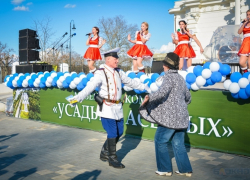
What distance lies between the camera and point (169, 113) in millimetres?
4375

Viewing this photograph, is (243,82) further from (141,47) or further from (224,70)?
(141,47)

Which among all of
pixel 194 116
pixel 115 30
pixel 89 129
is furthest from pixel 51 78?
pixel 115 30

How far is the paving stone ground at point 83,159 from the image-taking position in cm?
467

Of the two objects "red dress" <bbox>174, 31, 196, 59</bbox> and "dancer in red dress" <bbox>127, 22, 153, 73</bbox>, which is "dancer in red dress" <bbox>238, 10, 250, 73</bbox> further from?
"dancer in red dress" <bbox>127, 22, 153, 73</bbox>

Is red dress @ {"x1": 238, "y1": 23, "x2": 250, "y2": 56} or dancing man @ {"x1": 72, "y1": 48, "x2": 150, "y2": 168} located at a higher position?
red dress @ {"x1": 238, "y1": 23, "x2": 250, "y2": 56}

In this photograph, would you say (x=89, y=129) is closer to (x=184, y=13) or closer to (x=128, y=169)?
(x=128, y=169)

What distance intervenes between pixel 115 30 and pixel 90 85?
30011mm

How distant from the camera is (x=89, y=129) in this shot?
328 inches

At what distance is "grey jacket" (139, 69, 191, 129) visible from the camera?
4324mm

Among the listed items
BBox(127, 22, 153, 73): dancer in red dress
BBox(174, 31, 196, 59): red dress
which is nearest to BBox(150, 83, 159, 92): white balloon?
BBox(127, 22, 153, 73): dancer in red dress

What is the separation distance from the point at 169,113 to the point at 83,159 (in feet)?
6.72

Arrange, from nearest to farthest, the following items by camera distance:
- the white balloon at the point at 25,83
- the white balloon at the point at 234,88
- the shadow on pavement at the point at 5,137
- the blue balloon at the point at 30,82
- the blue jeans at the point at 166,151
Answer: the blue jeans at the point at 166,151 → the white balloon at the point at 234,88 → the shadow on pavement at the point at 5,137 → the blue balloon at the point at 30,82 → the white balloon at the point at 25,83

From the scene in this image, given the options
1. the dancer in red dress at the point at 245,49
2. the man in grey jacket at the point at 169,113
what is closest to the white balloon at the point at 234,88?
the man in grey jacket at the point at 169,113

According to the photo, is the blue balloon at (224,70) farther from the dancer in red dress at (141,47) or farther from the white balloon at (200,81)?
the dancer in red dress at (141,47)
